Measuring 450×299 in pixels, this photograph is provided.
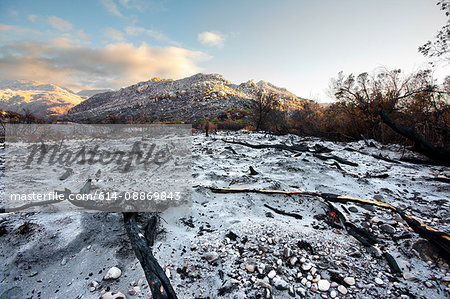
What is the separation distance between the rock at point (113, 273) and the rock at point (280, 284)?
1100 millimetres

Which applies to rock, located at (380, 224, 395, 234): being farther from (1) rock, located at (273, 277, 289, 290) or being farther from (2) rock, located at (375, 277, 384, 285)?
(1) rock, located at (273, 277, 289, 290)

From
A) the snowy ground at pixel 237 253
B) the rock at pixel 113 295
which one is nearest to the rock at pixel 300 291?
the snowy ground at pixel 237 253

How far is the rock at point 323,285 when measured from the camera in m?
1.19

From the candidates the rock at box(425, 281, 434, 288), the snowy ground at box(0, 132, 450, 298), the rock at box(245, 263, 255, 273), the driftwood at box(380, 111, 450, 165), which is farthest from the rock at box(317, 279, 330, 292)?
the driftwood at box(380, 111, 450, 165)

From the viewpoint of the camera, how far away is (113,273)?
1227 mm

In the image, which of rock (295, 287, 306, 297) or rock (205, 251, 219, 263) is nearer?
rock (295, 287, 306, 297)

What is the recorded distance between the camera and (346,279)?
1.25 meters

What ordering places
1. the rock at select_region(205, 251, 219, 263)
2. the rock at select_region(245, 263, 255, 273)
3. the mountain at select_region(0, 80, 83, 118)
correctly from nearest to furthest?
the rock at select_region(245, 263, 255, 273) < the rock at select_region(205, 251, 219, 263) < the mountain at select_region(0, 80, 83, 118)

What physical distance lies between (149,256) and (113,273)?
0.78ft

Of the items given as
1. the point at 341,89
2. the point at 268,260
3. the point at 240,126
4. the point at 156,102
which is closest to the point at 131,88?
the point at 156,102

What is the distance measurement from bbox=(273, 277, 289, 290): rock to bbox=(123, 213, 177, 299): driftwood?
0.68 metres

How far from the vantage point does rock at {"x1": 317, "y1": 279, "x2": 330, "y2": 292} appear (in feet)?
3.90

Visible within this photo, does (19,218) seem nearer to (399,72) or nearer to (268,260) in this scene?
(268,260)

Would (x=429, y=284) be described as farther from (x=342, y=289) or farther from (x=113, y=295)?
(x=113, y=295)
